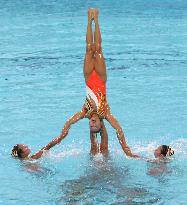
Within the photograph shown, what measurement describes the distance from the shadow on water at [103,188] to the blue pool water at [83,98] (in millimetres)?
15

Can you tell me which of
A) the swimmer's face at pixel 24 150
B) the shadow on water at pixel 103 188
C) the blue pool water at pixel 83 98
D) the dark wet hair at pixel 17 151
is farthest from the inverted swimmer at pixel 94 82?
the blue pool water at pixel 83 98

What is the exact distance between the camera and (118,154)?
10703 millimetres

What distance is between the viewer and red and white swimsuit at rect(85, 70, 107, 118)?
10.0 m

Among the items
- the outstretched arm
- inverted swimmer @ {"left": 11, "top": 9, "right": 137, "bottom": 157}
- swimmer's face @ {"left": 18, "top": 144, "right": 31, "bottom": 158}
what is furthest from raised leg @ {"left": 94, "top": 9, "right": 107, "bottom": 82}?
swimmer's face @ {"left": 18, "top": 144, "right": 31, "bottom": 158}

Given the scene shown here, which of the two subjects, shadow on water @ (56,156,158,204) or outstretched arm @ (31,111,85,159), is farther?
outstretched arm @ (31,111,85,159)

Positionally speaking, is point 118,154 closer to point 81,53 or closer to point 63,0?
point 81,53

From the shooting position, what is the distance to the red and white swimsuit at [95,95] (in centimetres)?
1005

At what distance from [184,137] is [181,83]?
332 cm

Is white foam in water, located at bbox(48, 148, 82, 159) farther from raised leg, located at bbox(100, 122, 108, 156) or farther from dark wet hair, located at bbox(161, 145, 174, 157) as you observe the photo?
dark wet hair, located at bbox(161, 145, 174, 157)

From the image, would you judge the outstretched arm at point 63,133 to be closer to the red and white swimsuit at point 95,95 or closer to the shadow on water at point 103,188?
the red and white swimsuit at point 95,95

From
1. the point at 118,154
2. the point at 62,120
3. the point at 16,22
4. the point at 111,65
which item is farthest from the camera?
the point at 16,22

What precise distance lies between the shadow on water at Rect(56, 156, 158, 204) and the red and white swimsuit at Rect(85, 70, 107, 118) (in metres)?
0.83

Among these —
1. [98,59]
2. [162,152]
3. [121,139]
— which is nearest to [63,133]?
[121,139]

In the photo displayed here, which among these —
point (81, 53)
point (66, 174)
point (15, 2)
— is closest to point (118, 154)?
point (66, 174)
